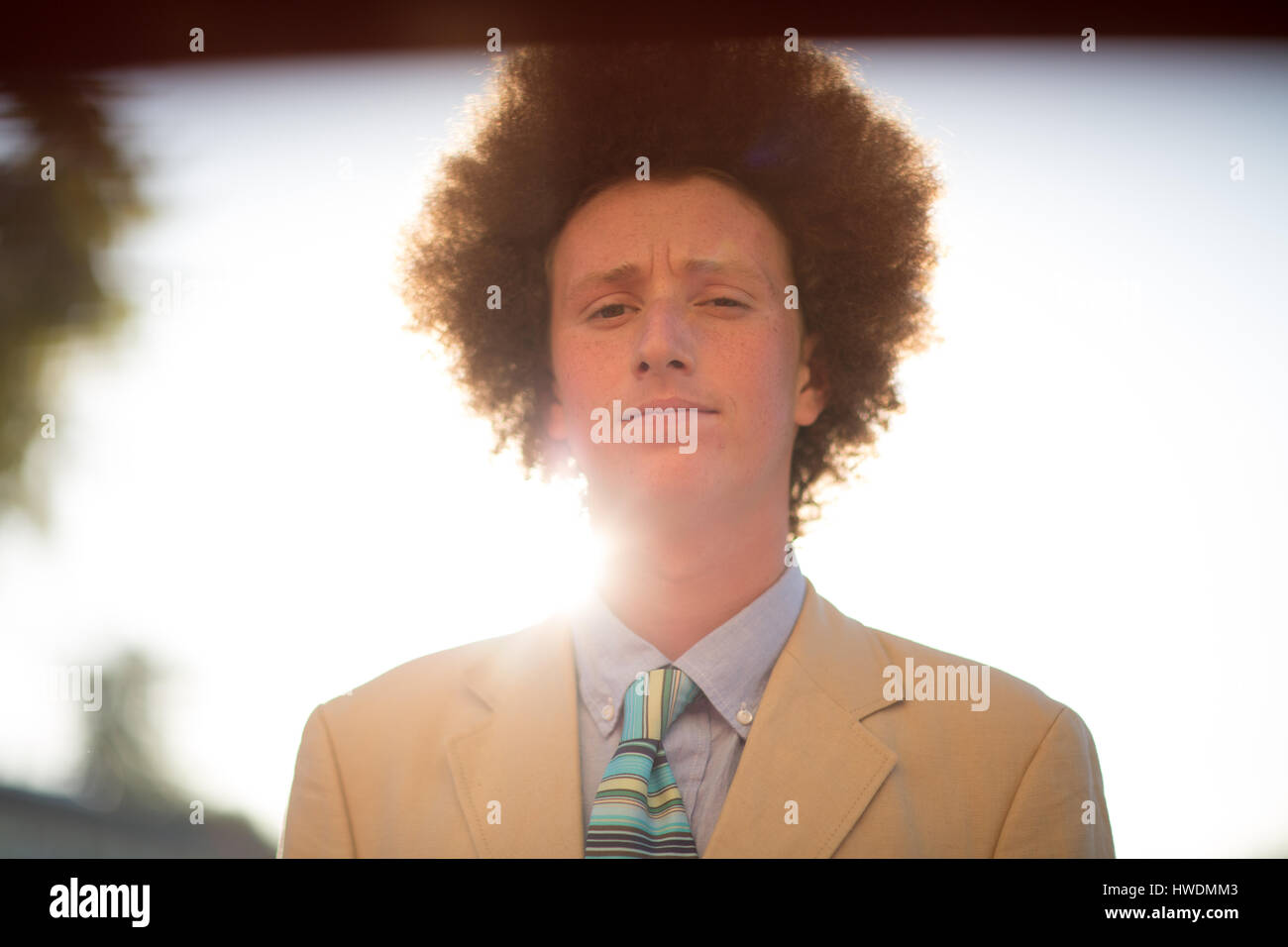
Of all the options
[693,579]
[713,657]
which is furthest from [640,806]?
[693,579]

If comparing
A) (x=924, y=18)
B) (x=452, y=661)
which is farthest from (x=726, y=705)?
(x=924, y=18)

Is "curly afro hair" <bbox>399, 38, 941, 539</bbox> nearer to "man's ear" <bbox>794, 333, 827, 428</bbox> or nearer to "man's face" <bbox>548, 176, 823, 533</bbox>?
"man's ear" <bbox>794, 333, 827, 428</bbox>

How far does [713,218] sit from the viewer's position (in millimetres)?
2670

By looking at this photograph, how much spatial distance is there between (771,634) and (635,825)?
56 centimetres

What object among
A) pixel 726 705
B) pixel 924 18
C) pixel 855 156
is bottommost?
pixel 726 705

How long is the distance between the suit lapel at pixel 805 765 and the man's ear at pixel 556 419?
90cm

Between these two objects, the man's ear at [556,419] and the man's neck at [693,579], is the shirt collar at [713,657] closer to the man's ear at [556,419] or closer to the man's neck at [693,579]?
the man's neck at [693,579]

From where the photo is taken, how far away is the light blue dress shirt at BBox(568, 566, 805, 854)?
2.34 m

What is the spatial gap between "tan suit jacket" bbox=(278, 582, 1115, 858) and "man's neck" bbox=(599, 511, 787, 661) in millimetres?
165

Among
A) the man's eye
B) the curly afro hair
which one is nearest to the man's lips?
the man's eye

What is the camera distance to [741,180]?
9.18ft

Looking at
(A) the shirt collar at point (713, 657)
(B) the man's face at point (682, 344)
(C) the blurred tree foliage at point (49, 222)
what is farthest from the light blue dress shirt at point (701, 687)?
(C) the blurred tree foliage at point (49, 222)

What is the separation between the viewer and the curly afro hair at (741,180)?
2.86 metres
